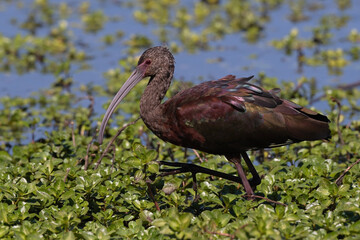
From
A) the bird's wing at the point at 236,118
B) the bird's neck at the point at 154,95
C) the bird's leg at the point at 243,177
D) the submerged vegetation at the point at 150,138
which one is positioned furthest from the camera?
→ the bird's neck at the point at 154,95

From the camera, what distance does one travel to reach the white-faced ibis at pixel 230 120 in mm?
4812

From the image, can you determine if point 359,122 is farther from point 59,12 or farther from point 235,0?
point 59,12

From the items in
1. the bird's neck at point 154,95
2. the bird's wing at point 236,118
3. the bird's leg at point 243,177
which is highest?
the bird's neck at point 154,95

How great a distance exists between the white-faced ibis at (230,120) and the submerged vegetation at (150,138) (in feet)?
0.89

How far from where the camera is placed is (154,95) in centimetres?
512

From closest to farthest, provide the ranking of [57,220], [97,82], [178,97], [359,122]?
[57,220], [178,97], [359,122], [97,82]

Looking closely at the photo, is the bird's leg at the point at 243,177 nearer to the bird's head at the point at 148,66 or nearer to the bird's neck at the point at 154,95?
the bird's neck at the point at 154,95

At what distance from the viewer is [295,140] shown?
5035mm

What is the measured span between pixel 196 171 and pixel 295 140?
0.79m

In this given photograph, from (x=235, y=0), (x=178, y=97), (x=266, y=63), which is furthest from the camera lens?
(x=235, y=0)

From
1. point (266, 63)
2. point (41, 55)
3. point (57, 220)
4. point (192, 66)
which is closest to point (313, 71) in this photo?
point (266, 63)

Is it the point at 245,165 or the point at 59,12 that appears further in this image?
the point at 59,12

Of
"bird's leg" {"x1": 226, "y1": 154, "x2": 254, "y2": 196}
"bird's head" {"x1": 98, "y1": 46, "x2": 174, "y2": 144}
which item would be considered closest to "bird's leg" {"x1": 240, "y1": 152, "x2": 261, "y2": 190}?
"bird's leg" {"x1": 226, "y1": 154, "x2": 254, "y2": 196}

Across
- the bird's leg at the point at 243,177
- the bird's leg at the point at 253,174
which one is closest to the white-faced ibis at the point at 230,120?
the bird's leg at the point at 243,177
